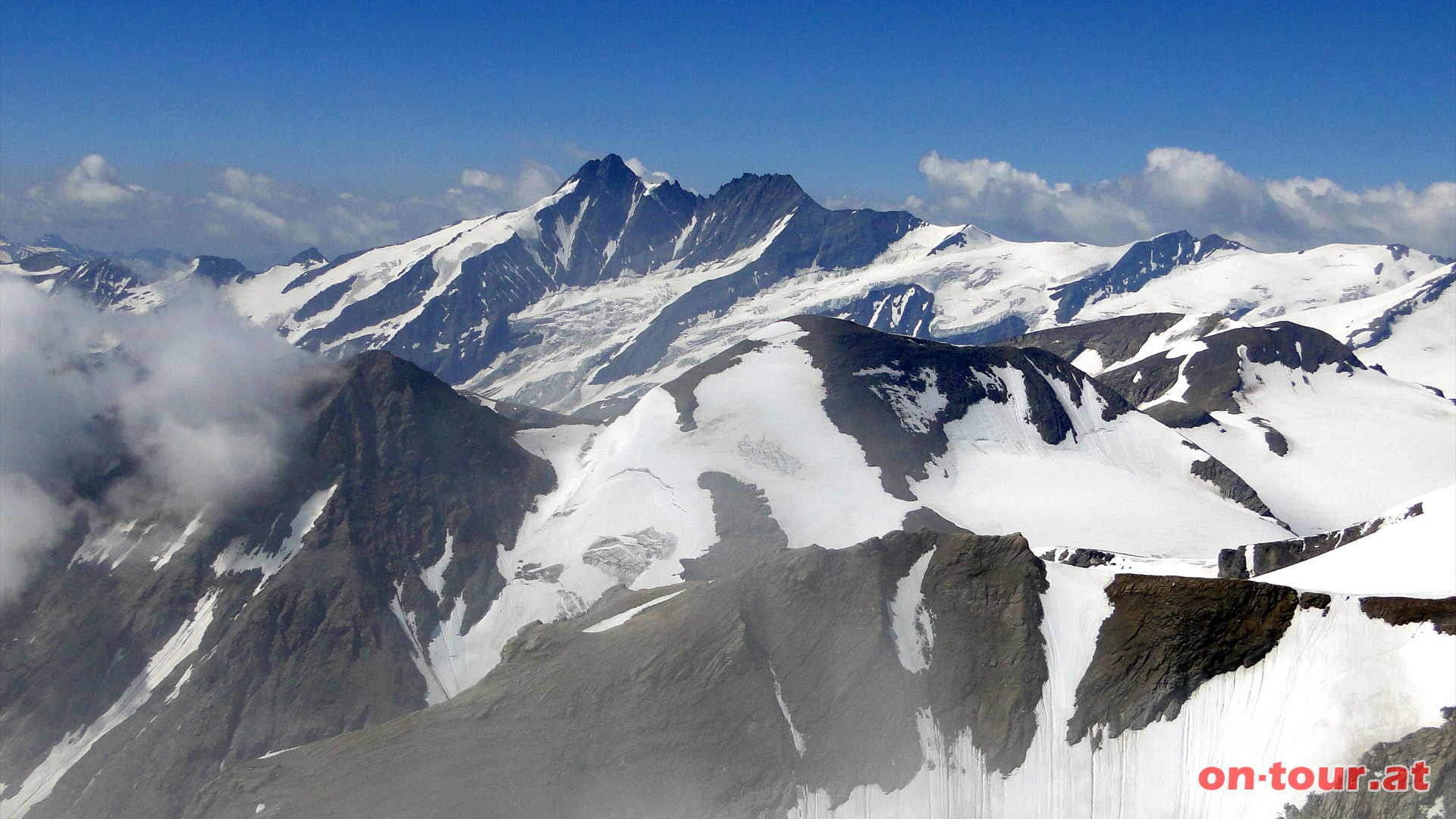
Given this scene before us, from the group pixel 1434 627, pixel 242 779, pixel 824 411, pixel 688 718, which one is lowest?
pixel 242 779

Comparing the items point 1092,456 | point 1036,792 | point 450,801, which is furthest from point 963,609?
point 1092,456

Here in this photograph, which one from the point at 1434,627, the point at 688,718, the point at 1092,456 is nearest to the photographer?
the point at 1434,627

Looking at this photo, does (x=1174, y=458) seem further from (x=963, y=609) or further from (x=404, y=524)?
(x=404, y=524)

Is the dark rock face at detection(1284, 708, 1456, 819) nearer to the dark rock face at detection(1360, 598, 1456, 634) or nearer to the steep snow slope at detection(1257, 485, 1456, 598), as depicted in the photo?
the dark rock face at detection(1360, 598, 1456, 634)

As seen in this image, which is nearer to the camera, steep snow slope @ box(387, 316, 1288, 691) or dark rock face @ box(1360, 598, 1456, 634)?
dark rock face @ box(1360, 598, 1456, 634)

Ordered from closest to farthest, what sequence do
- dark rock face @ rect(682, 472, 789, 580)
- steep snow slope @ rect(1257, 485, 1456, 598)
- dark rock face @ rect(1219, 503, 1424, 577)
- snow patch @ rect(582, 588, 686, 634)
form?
steep snow slope @ rect(1257, 485, 1456, 598)
snow patch @ rect(582, 588, 686, 634)
dark rock face @ rect(1219, 503, 1424, 577)
dark rock face @ rect(682, 472, 789, 580)

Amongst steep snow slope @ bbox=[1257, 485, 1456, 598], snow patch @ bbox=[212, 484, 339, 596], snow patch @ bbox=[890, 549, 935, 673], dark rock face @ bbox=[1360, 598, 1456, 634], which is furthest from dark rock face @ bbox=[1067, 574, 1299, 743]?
snow patch @ bbox=[212, 484, 339, 596]

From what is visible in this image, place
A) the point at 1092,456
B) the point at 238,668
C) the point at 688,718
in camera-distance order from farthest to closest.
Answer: the point at 1092,456
the point at 238,668
the point at 688,718
